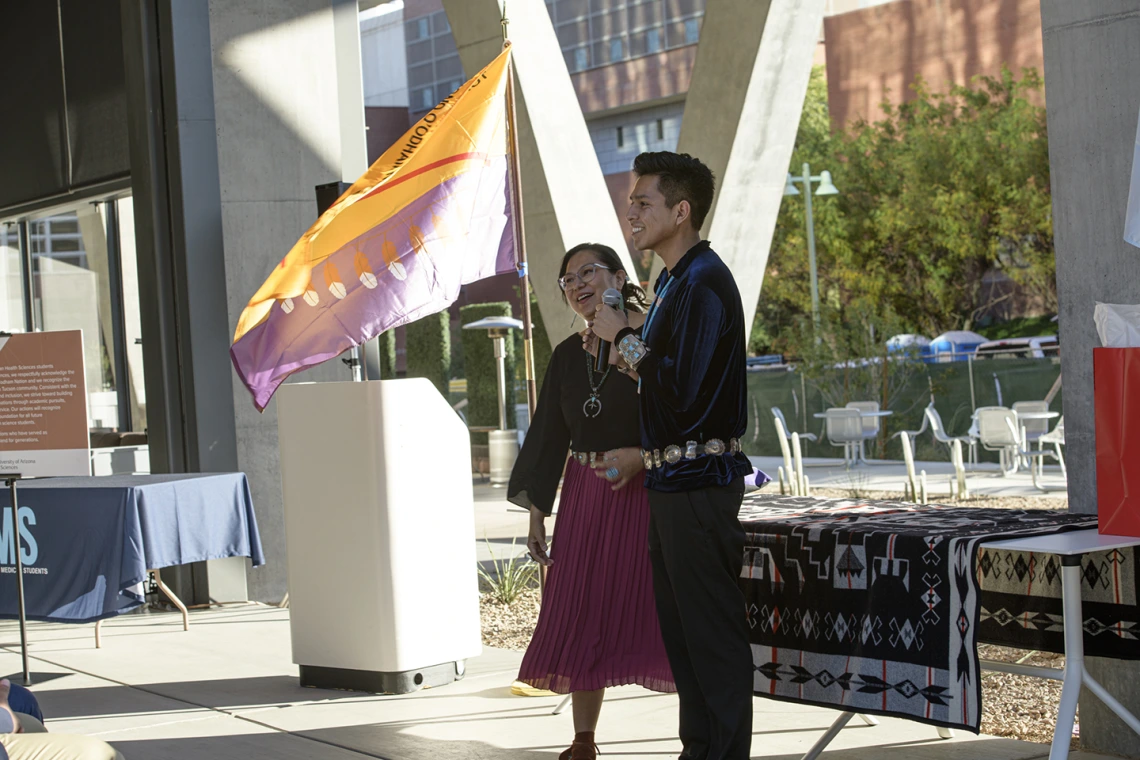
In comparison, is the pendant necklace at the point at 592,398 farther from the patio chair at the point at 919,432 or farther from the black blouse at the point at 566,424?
the patio chair at the point at 919,432

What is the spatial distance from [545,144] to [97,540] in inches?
147

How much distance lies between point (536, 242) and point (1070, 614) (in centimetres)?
549

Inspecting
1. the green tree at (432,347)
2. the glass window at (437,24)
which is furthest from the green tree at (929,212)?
the glass window at (437,24)

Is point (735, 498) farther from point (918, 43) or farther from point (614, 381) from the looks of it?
point (918, 43)

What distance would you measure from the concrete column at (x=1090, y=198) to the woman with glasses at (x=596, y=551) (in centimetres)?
145

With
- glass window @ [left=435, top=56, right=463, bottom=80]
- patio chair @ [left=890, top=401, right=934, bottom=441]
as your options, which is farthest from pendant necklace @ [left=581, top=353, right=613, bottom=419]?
glass window @ [left=435, top=56, right=463, bottom=80]

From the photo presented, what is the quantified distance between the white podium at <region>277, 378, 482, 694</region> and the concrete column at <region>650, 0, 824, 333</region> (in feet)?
11.8

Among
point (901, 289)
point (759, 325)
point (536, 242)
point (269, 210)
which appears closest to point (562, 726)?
point (536, 242)

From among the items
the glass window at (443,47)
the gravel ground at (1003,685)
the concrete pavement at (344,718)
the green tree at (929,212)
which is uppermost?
the glass window at (443,47)

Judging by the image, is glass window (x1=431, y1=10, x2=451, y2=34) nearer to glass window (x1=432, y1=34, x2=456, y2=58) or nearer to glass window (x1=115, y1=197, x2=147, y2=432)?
glass window (x1=432, y1=34, x2=456, y2=58)

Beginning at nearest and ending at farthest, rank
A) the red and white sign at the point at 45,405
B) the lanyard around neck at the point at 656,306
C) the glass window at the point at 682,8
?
the lanyard around neck at the point at 656,306 → the red and white sign at the point at 45,405 → the glass window at the point at 682,8

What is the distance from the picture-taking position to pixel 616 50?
58500mm

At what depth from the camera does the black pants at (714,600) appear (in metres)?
3.56

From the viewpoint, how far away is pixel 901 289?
38281mm
